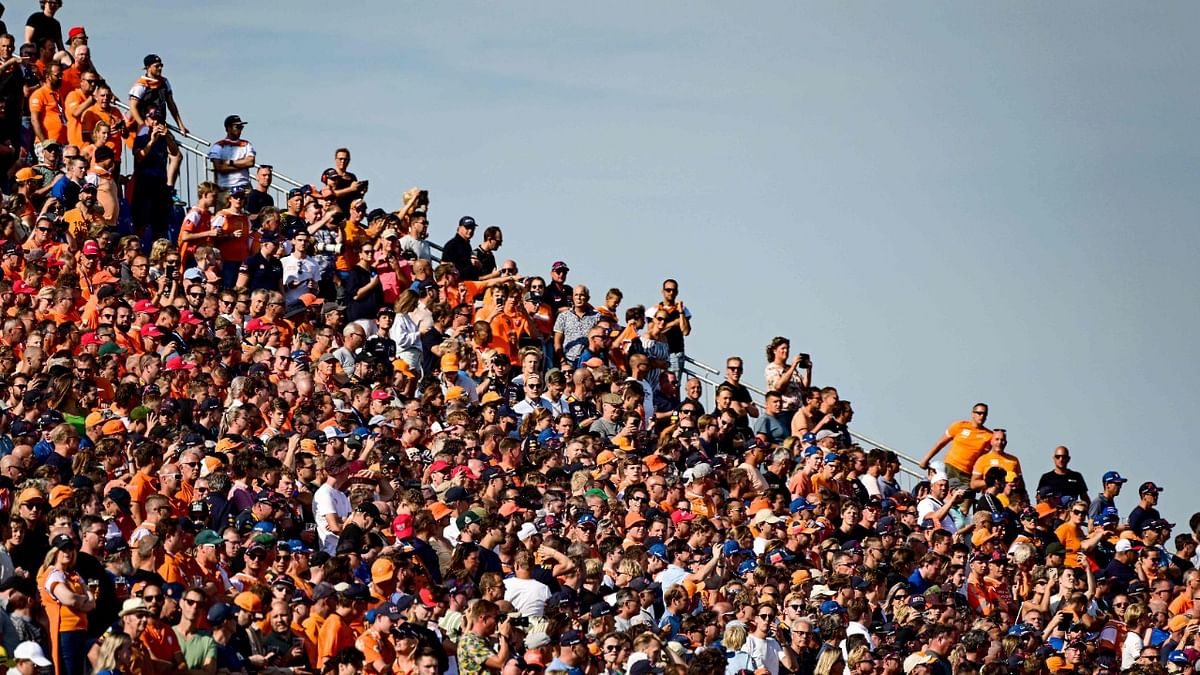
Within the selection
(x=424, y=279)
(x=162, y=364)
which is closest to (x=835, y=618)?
(x=162, y=364)

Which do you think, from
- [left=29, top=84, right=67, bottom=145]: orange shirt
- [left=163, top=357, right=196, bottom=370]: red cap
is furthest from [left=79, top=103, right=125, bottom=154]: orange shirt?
[left=163, top=357, right=196, bottom=370]: red cap

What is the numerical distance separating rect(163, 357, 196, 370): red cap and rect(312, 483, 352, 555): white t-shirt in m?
2.65

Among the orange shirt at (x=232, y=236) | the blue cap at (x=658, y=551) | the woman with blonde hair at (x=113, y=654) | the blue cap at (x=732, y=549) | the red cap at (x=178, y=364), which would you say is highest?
the orange shirt at (x=232, y=236)

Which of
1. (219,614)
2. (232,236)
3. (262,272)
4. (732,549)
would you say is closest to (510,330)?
(262,272)

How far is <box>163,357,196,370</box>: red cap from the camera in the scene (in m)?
21.4

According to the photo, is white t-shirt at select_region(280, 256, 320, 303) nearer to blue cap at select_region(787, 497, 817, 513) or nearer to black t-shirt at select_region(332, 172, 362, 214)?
black t-shirt at select_region(332, 172, 362, 214)

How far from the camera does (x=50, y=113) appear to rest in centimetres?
2644

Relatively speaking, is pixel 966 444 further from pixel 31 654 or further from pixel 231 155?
pixel 31 654

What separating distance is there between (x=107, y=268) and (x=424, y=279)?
377cm

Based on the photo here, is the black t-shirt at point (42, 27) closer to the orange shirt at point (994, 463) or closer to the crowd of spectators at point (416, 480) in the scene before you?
the crowd of spectators at point (416, 480)

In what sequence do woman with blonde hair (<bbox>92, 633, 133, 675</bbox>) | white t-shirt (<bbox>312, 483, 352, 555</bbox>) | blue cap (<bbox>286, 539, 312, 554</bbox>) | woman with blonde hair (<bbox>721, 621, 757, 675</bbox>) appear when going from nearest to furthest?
woman with blonde hair (<bbox>92, 633, 133, 675</bbox>), blue cap (<bbox>286, 539, 312, 554</bbox>), woman with blonde hair (<bbox>721, 621, 757, 675</bbox>), white t-shirt (<bbox>312, 483, 352, 555</bbox>)

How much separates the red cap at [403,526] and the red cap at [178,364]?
11.2 ft

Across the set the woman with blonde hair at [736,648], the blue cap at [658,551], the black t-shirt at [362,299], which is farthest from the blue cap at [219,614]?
the black t-shirt at [362,299]

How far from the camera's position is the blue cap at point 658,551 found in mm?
20031
